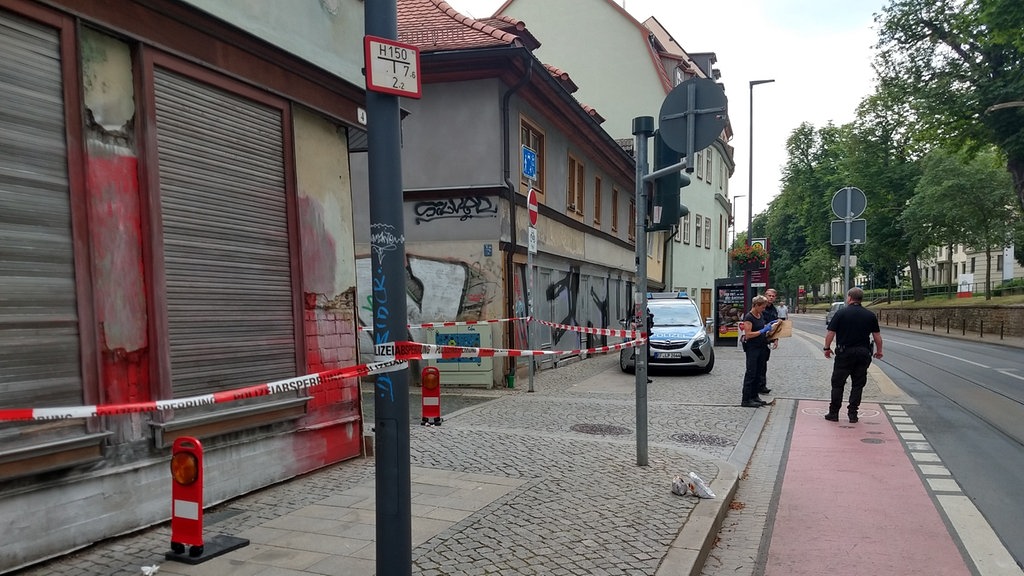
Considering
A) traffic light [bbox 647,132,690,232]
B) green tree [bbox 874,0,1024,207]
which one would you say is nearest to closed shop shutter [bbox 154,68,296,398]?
traffic light [bbox 647,132,690,232]

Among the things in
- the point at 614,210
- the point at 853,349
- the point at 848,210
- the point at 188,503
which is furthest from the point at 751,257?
the point at 188,503

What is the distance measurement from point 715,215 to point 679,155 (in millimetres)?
35972

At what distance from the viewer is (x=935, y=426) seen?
8766 mm

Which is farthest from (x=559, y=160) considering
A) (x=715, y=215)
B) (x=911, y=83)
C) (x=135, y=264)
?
(x=715, y=215)

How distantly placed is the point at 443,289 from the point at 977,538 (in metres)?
9.83

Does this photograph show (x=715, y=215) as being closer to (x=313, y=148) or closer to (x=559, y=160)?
(x=559, y=160)

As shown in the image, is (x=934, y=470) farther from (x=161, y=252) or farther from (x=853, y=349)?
(x=161, y=252)

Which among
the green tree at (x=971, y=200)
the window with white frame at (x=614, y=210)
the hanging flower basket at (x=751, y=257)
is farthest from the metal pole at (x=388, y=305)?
the green tree at (x=971, y=200)

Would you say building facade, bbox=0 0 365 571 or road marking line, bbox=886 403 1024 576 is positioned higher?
building facade, bbox=0 0 365 571

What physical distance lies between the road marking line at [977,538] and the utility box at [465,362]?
808cm

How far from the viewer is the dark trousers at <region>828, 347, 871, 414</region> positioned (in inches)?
353

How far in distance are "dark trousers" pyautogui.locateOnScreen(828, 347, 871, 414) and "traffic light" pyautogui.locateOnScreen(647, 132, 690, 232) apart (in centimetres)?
413

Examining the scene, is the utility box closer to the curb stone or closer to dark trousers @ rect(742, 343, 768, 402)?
dark trousers @ rect(742, 343, 768, 402)

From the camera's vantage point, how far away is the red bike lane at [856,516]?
430 centimetres
